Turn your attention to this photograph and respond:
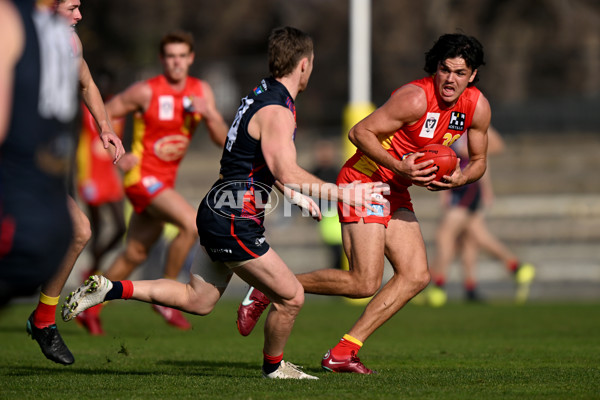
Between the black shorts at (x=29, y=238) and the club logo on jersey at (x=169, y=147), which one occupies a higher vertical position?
the club logo on jersey at (x=169, y=147)

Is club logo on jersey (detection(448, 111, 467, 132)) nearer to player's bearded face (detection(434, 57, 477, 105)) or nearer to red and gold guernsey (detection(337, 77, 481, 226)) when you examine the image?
red and gold guernsey (detection(337, 77, 481, 226))

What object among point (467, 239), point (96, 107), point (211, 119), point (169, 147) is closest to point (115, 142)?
point (96, 107)

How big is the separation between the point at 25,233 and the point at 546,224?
608 inches

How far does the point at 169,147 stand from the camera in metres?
9.02

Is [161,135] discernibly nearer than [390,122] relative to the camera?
No

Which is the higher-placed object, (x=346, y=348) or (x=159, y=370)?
(x=346, y=348)

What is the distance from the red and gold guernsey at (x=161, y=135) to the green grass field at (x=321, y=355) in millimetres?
1493

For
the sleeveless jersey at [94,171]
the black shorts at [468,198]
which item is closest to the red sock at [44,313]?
the sleeveless jersey at [94,171]

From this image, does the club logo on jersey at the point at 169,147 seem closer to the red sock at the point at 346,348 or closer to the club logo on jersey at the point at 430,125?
the club logo on jersey at the point at 430,125

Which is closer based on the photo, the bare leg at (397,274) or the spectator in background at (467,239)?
the bare leg at (397,274)

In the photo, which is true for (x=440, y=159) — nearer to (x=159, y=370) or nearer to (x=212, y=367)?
(x=212, y=367)

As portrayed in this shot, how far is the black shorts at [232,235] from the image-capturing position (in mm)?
5691

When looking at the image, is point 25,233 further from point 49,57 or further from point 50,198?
point 49,57

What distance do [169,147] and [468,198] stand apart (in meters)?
5.67
